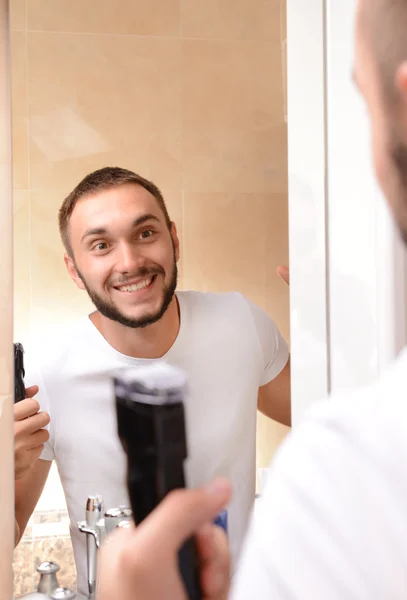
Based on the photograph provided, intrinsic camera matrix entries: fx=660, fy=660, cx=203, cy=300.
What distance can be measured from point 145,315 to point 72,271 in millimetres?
119

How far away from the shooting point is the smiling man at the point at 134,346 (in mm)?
846

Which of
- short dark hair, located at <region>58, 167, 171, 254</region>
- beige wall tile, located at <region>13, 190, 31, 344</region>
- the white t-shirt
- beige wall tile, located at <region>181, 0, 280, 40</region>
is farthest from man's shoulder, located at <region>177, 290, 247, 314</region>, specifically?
beige wall tile, located at <region>181, 0, 280, 40</region>

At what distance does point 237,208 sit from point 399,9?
365 mm

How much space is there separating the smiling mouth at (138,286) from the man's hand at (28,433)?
0.19 meters

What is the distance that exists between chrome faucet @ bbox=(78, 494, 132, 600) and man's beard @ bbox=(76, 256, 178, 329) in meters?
0.23

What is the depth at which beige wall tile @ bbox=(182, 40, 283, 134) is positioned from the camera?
88cm

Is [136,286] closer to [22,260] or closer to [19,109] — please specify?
[22,260]

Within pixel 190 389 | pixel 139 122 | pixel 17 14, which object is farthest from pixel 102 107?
pixel 190 389

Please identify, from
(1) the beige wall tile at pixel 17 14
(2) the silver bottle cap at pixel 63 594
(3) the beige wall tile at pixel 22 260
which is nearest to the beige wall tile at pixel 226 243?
(3) the beige wall tile at pixel 22 260

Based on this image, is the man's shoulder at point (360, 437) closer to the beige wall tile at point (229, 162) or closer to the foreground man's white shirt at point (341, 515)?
the foreground man's white shirt at point (341, 515)

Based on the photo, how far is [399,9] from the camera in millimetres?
565

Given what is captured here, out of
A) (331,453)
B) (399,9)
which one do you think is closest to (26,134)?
(399,9)

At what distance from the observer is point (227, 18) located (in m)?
0.90

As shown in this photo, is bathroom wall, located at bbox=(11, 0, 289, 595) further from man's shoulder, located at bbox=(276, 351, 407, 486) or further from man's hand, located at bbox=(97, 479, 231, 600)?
man's shoulder, located at bbox=(276, 351, 407, 486)
